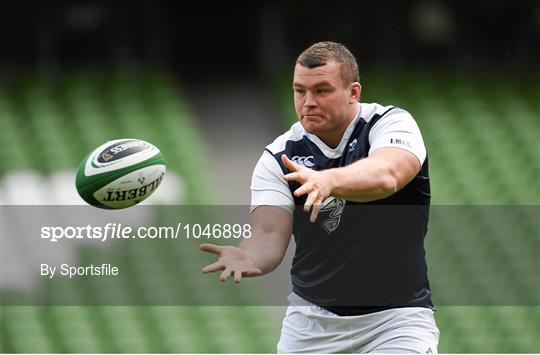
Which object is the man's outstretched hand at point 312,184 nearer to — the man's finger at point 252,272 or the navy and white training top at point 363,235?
the man's finger at point 252,272

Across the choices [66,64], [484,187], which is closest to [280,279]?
[484,187]

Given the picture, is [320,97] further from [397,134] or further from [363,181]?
[363,181]

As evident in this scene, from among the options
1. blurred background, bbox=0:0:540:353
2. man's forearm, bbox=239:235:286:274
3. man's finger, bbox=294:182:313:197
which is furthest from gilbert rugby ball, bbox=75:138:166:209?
blurred background, bbox=0:0:540:353

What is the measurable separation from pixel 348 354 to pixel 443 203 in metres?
6.32

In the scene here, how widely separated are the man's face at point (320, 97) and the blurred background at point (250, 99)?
4809mm

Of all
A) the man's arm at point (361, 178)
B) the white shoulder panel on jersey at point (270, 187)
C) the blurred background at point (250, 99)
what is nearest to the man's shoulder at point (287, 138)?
the white shoulder panel on jersey at point (270, 187)

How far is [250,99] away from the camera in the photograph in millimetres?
12820

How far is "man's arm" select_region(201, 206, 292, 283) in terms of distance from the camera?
13.3ft

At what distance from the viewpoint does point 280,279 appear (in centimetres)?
968

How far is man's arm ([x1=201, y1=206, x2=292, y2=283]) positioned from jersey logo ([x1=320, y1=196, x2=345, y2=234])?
18cm

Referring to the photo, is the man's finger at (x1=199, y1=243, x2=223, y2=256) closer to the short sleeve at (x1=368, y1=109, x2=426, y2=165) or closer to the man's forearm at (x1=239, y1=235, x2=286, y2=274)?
the man's forearm at (x1=239, y1=235, x2=286, y2=274)

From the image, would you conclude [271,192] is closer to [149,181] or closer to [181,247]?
[149,181]

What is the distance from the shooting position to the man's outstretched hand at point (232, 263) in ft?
13.1

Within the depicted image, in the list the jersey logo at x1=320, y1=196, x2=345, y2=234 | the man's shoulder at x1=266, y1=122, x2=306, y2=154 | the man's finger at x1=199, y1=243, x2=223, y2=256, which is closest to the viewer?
the man's finger at x1=199, y1=243, x2=223, y2=256
